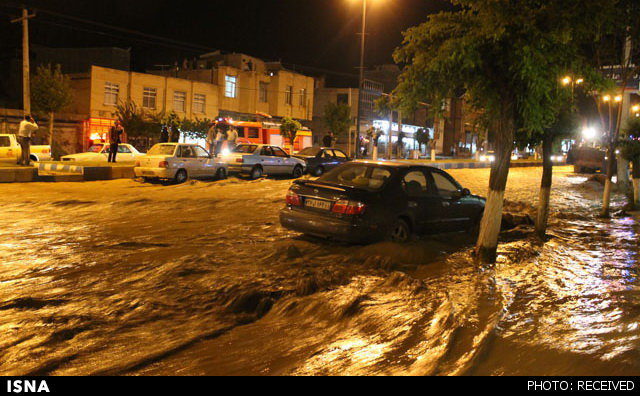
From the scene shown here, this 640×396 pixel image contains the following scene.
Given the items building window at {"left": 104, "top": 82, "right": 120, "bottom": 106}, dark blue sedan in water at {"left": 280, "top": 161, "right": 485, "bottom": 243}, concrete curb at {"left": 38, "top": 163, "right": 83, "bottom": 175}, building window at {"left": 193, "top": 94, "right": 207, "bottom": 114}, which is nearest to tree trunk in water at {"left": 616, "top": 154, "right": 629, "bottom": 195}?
dark blue sedan in water at {"left": 280, "top": 161, "right": 485, "bottom": 243}

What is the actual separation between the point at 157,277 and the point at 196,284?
574mm

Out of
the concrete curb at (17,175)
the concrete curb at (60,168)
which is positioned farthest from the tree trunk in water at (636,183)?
the concrete curb at (17,175)

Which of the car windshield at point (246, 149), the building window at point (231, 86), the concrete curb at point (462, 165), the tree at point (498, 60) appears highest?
the building window at point (231, 86)

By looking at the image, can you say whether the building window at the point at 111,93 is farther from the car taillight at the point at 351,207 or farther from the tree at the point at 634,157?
the car taillight at the point at 351,207

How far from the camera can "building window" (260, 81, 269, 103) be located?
161 ft

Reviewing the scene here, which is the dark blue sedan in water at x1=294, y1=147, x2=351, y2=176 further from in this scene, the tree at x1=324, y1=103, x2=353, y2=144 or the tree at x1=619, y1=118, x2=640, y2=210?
the tree at x1=324, y1=103, x2=353, y2=144

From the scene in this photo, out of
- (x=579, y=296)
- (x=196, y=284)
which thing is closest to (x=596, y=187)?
(x=579, y=296)

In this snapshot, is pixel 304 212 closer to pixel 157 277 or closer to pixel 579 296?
pixel 157 277

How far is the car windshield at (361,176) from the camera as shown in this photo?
822 cm

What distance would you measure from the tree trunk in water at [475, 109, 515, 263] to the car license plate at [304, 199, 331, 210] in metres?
2.33

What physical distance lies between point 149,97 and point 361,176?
34.7 metres

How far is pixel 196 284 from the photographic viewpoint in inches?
238

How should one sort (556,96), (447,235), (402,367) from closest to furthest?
1. (402,367)
2. (556,96)
3. (447,235)

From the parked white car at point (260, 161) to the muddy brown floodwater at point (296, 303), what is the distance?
425 inches
